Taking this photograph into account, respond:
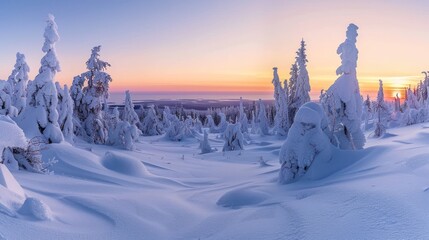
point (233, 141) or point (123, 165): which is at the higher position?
point (123, 165)

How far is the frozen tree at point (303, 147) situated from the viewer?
35.0 ft

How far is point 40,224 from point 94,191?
4.29 metres

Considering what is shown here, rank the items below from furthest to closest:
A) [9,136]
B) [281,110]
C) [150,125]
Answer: [150,125] < [281,110] < [9,136]

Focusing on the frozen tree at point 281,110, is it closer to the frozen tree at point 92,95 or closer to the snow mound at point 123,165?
the frozen tree at point 92,95

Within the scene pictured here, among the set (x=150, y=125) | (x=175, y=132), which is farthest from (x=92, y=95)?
(x=150, y=125)

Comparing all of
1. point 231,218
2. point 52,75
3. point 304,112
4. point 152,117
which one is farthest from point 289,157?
point 152,117

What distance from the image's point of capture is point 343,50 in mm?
16609

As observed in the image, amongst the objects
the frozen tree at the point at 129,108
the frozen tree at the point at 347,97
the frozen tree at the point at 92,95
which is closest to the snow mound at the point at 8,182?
the frozen tree at the point at 347,97

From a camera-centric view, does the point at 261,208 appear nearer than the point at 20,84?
Yes

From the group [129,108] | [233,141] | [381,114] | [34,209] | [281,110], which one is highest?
[129,108]

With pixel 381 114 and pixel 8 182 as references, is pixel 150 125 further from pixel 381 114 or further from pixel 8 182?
pixel 8 182

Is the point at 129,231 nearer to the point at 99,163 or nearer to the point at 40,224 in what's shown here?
the point at 40,224

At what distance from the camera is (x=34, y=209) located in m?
5.75

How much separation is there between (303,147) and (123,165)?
7706 mm
